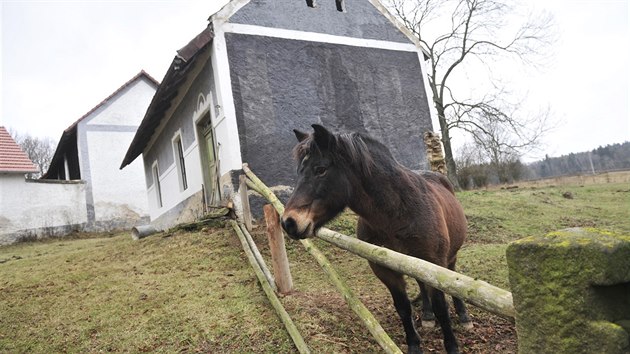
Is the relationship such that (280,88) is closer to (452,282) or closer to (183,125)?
(183,125)

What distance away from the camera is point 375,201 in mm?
3152

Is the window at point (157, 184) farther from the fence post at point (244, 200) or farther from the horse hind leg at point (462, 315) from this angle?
the horse hind leg at point (462, 315)

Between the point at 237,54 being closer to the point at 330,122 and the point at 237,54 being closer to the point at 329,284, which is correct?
the point at 330,122

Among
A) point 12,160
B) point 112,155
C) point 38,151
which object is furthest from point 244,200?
point 38,151

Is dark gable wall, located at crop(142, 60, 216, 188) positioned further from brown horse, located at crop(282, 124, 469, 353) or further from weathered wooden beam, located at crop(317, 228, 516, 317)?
weathered wooden beam, located at crop(317, 228, 516, 317)

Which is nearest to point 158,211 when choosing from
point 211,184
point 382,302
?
point 211,184

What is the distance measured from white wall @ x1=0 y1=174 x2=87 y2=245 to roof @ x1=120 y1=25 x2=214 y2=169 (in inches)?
285

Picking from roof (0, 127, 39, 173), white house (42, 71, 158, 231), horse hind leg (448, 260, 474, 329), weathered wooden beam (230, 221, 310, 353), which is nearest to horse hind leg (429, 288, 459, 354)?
horse hind leg (448, 260, 474, 329)

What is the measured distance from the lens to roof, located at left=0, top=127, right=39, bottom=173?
16.2 metres

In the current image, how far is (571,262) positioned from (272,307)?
3700 mm

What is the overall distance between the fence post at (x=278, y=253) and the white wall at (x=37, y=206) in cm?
1567

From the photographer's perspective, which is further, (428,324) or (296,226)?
(428,324)

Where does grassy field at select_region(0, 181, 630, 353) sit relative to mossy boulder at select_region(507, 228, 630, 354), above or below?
below

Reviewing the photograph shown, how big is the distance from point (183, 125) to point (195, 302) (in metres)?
7.27
